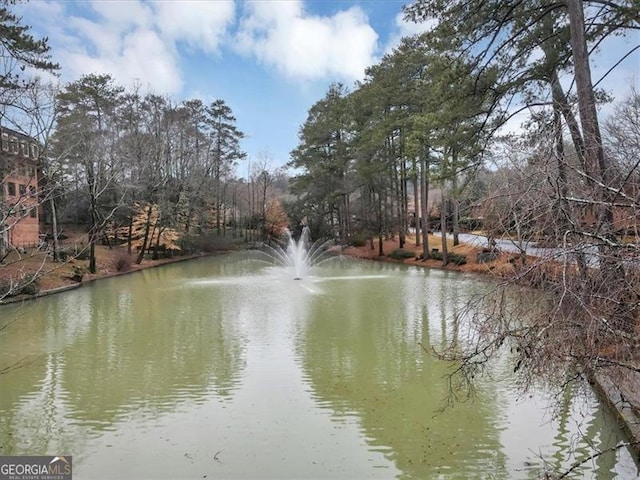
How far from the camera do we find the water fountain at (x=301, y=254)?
20.9 metres

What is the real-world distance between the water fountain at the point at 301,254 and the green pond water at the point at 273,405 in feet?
29.5

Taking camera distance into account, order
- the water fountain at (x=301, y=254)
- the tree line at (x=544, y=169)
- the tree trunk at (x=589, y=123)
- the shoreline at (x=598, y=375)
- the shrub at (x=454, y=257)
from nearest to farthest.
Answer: the tree line at (x=544, y=169) → the tree trunk at (x=589, y=123) → the shoreline at (x=598, y=375) → the shrub at (x=454, y=257) → the water fountain at (x=301, y=254)

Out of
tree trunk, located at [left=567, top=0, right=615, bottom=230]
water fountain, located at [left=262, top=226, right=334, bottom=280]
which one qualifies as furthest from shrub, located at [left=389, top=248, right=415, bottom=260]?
tree trunk, located at [left=567, top=0, right=615, bottom=230]

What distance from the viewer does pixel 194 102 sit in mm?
33375

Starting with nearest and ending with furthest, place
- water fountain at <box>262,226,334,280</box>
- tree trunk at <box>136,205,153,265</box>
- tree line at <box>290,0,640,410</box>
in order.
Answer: tree line at <box>290,0,640,410</box>, water fountain at <box>262,226,334,280</box>, tree trunk at <box>136,205,153,265</box>

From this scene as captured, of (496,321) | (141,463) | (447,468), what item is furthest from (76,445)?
(496,321)

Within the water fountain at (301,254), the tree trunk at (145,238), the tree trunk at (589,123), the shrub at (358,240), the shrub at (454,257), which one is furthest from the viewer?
the shrub at (358,240)

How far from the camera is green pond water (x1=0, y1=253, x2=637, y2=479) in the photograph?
4.02 metres

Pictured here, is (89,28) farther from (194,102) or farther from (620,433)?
(194,102)

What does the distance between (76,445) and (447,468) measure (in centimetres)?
349

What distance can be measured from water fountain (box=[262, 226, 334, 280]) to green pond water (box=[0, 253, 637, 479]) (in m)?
9.00

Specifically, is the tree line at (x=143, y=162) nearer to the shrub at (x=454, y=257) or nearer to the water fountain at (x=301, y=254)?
the water fountain at (x=301, y=254)

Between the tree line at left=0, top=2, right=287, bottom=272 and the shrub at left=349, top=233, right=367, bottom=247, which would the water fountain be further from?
the tree line at left=0, top=2, right=287, bottom=272

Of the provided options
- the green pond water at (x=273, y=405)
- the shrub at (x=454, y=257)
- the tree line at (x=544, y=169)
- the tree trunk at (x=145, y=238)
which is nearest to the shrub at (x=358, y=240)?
the shrub at (x=454, y=257)
